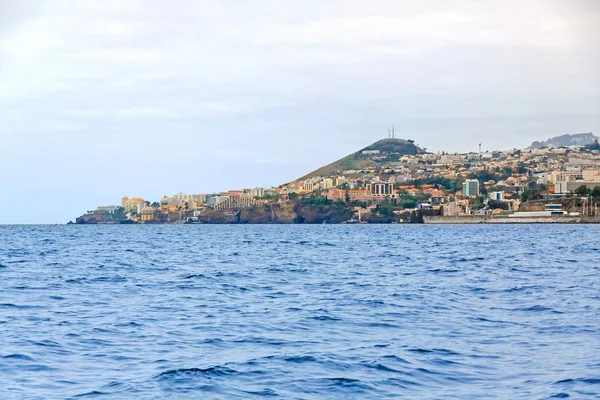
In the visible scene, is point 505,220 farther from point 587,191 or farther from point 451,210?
point 451,210

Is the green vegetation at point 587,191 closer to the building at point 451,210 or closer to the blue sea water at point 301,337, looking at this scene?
the building at point 451,210

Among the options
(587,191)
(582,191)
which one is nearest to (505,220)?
(587,191)

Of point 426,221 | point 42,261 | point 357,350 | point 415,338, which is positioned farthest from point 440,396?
point 426,221

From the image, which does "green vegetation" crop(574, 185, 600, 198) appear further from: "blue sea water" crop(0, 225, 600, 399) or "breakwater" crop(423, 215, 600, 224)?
"blue sea water" crop(0, 225, 600, 399)

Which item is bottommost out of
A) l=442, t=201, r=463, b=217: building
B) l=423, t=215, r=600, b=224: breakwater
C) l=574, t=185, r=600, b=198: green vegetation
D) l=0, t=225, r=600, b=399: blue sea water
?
l=0, t=225, r=600, b=399: blue sea water

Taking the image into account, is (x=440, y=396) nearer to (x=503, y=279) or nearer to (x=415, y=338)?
(x=415, y=338)

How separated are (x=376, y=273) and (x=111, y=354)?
17.7m

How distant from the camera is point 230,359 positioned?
13344 millimetres

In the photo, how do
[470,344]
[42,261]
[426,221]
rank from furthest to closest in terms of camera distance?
[426,221] < [42,261] < [470,344]

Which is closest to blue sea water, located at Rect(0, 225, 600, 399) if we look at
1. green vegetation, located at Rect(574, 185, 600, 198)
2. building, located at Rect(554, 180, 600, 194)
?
green vegetation, located at Rect(574, 185, 600, 198)

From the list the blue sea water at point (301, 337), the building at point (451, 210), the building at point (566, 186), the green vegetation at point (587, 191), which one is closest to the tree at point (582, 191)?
the green vegetation at point (587, 191)

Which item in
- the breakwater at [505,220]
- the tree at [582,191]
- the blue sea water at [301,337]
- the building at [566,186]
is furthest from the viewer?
the building at [566,186]

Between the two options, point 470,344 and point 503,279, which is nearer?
point 470,344

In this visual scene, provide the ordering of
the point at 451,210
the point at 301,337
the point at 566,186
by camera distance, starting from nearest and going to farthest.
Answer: the point at 301,337 < the point at 451,210 < the point at 566,186
